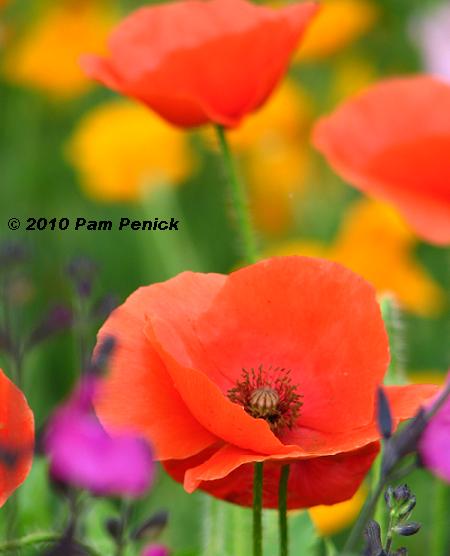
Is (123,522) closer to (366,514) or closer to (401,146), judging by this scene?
(366,514)

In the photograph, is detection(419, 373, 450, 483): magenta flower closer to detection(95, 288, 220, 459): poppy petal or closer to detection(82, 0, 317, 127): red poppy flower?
detection(95, 288, 220, 459): poppy petal

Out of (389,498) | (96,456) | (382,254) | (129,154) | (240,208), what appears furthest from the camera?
(129,154)

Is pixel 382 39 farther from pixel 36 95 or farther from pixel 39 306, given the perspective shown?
pixel 39 306

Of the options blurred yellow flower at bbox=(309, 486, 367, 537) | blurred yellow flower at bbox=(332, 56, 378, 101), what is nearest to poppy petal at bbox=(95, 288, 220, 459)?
blurred yellow flower at bbox=(309, 486, 367, 537)

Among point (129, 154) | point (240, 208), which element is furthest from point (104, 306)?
point (129, 154)

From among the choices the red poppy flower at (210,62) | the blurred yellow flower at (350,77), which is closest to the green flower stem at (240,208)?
the red poppy flower at (210,62)

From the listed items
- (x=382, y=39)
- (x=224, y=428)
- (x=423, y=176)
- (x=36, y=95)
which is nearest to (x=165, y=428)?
(x=224, y=428)
